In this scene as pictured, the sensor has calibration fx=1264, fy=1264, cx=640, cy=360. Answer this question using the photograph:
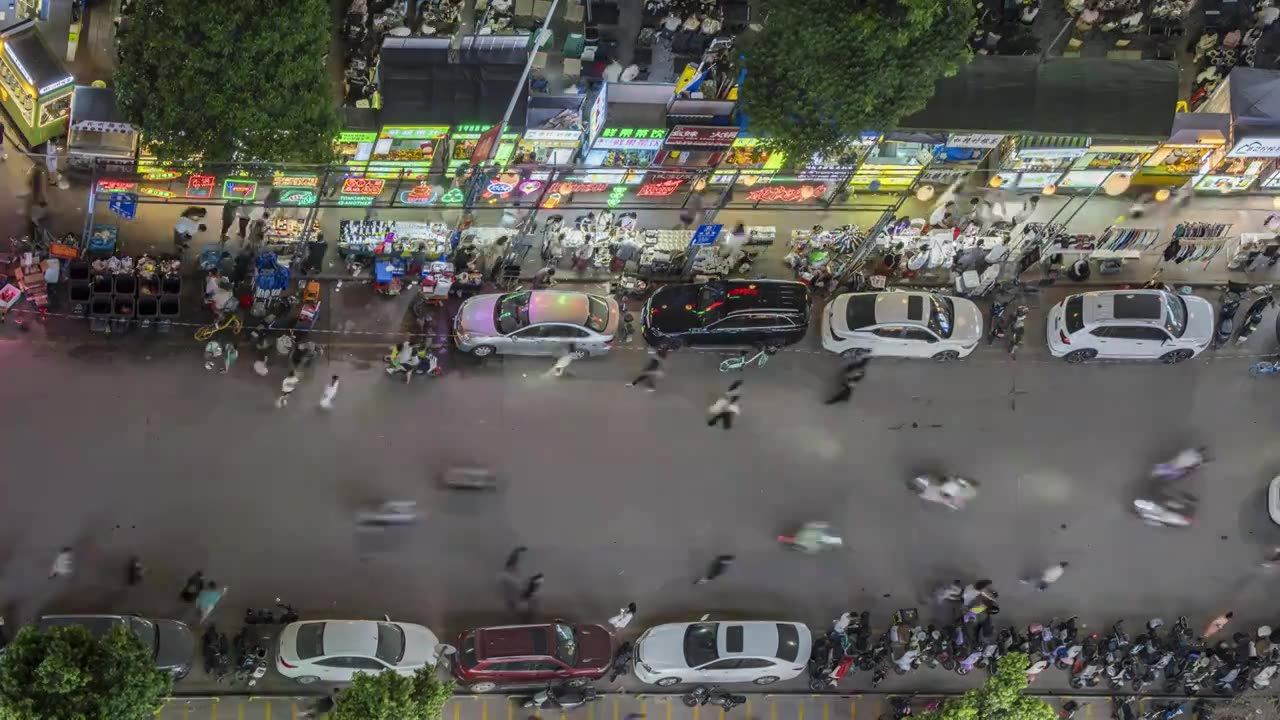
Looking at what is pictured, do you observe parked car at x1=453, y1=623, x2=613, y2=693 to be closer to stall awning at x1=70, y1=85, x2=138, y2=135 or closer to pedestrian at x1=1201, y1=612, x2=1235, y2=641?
stall awning at x1=70, y1=85, x2=138, y2=135

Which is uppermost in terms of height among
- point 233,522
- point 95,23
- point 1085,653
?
point 95,23

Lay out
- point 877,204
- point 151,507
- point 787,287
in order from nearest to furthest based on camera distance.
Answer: point 151,507
point 787,287
point 877,204

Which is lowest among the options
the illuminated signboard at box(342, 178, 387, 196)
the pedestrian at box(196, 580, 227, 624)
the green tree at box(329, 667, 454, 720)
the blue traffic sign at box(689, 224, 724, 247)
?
the pedestrian at box(196, 580, 227, 624)

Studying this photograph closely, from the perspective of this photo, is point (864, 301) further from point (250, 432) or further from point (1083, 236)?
point (250, 432)

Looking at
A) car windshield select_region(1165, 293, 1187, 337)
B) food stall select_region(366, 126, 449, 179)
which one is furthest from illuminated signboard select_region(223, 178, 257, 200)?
car windshield select_region(1165, 293, 1187, 337)

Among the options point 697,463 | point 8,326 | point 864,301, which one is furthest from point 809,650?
point 8,326

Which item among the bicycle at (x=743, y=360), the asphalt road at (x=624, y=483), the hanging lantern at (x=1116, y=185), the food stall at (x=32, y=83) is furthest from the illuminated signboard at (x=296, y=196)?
the hanging lantern at (x=1116, y=185)
